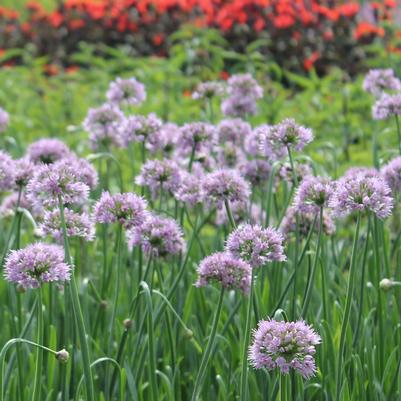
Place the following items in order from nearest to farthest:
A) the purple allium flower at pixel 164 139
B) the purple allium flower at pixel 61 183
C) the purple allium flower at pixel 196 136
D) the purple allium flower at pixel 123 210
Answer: the purple allium flower at pixel 61 183 → the purple allium flower at pixel 123 210 → the purple allium flower at pixel 196 136 → the purple allium flower at pixel 164 139

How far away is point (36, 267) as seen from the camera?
201cm

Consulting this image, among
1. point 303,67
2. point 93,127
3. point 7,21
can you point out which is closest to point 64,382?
point 93,127

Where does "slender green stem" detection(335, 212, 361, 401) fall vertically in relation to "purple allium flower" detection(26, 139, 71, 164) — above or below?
below

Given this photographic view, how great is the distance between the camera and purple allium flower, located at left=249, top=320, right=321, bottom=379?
1.82 meters

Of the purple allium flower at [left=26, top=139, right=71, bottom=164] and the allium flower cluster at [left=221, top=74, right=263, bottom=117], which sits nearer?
the purple allium flower at [left=26, top=139, right=71, bottom=164]

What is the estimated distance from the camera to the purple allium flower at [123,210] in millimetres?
2336

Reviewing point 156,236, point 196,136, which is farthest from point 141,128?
point 156,236

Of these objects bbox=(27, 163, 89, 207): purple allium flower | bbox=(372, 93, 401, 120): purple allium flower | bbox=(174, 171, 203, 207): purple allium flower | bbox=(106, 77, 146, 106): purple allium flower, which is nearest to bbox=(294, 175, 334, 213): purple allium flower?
bbox=(174, 171, 203, 207): purple allium flower

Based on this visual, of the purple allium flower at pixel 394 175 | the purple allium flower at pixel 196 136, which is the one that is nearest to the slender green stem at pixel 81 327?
the purple allium flower at pixel 394 175

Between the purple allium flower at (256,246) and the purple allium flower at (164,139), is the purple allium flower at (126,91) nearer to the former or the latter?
the purple allium flower at (164,139)

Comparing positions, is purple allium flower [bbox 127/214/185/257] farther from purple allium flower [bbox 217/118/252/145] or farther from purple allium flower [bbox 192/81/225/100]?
purple allium flower [bbox 192/81/225/100]

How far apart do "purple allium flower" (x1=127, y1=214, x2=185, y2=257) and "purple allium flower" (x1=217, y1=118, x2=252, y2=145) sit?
1.20m

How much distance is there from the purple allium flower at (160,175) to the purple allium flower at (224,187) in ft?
0.92

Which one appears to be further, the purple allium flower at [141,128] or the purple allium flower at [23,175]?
the purple allium flower at [141,128]
